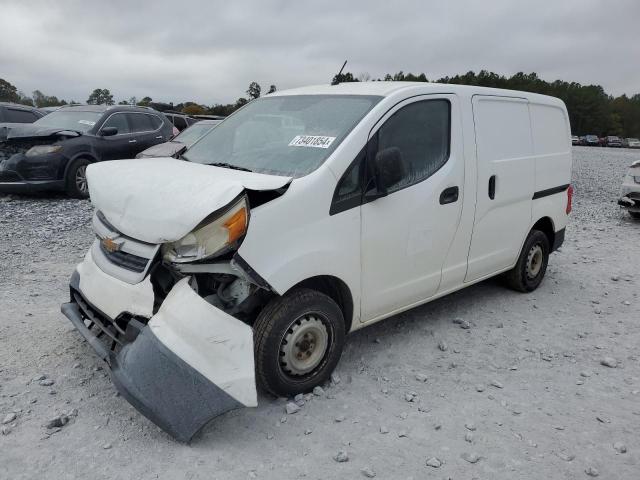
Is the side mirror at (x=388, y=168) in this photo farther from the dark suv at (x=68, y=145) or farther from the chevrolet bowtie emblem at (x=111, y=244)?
the dark suv at (x=68, y=145)

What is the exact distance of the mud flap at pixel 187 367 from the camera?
2.78m

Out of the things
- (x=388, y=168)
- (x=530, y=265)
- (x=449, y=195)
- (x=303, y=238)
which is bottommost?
(x=530, y=265)

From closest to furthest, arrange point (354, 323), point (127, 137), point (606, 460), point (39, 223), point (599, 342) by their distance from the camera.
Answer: point (606, 460)
point (354, 323)
point (599, 342)
point (39, 223)
point (127, 137)

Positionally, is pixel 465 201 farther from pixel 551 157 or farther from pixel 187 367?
pixel 187 367

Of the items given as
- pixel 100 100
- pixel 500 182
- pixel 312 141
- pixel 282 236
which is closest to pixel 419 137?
pixel 312 141

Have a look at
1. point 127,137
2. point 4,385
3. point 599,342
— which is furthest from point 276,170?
point 127,137

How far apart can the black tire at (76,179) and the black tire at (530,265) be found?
7.53 m

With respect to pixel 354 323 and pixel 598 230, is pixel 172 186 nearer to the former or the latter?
pixel 354 323

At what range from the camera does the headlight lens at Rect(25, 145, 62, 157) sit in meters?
9.31

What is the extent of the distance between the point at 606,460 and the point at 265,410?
6.30 ft

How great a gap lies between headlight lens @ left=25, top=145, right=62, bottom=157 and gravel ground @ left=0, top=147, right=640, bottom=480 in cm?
472

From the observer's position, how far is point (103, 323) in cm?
336

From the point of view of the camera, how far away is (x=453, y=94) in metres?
4.25

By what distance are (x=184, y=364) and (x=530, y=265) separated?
3987mm
